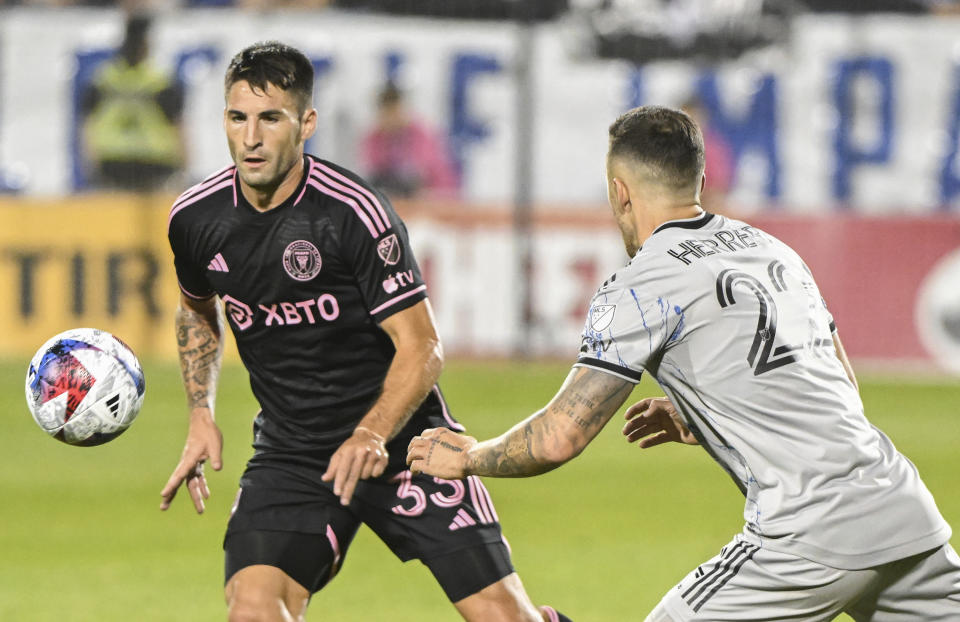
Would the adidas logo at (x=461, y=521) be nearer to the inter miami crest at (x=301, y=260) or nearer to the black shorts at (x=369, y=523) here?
the black shorts at (x=369, y=523)

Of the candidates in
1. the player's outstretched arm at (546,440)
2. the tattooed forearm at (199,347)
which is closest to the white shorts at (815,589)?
the player's outstretched arm at (546,440)

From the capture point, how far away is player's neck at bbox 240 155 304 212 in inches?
202

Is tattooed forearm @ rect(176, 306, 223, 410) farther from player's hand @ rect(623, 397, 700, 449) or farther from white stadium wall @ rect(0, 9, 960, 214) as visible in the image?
white stadium wall @ rect(0, 9, 960, 214)

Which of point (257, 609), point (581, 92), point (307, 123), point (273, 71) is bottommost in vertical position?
point (257, 609)

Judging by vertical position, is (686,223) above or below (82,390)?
above

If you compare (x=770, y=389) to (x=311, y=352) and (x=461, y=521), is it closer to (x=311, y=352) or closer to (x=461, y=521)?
(x=461, y=521)

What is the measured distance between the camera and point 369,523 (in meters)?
5.12

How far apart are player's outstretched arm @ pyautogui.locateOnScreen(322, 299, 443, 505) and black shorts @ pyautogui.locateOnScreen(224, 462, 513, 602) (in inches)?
6.1

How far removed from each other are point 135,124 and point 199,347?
41.2 ft

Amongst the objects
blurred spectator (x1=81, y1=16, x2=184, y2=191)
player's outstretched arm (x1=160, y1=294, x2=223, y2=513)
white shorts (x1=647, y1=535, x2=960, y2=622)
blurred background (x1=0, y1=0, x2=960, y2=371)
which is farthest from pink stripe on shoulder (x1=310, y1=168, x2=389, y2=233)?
blurred spectator (x1=81, y1=16, x2=184, y2=191)

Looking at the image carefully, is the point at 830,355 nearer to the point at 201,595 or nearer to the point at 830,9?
the point at 201,595

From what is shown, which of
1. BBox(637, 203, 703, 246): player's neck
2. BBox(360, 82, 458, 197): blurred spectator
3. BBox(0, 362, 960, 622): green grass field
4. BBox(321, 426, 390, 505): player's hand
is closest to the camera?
BBox(637, 203, 703, 246): player's neck

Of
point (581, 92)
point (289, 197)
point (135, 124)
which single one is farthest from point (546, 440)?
point (581, 92)

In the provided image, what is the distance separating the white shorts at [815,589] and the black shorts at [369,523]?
1.08m
